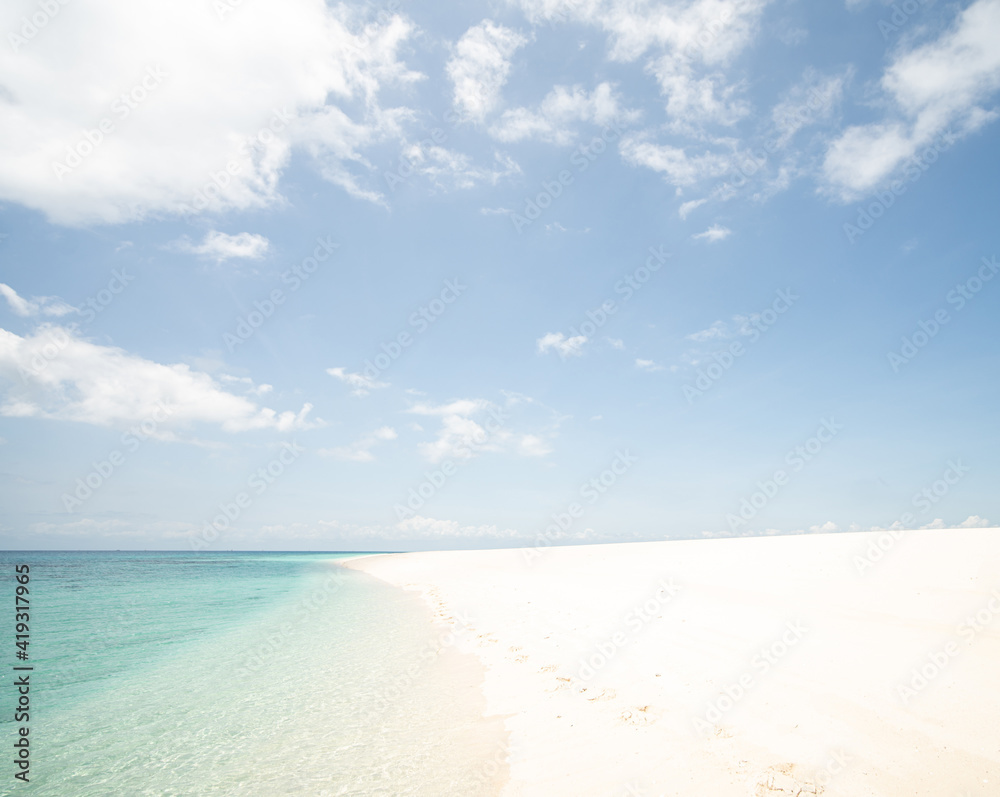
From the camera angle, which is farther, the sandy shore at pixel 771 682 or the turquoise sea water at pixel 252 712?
the turquoise sea water at pixel 252 712

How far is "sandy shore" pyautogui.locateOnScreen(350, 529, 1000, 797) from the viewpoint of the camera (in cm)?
526

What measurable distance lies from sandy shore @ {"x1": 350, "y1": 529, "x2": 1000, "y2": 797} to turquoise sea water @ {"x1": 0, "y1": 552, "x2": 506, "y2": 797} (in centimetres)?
114

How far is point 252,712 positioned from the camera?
8727 millimetres

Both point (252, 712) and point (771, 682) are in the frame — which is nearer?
point (771, 682)

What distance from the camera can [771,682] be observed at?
7.47 metres

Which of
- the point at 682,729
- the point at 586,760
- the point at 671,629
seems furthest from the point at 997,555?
the point at 586,760

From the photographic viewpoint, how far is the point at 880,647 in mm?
8266

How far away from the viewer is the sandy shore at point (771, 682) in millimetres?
5258

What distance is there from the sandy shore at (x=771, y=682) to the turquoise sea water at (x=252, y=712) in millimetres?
1136

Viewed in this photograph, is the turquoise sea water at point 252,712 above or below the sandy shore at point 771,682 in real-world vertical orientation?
below

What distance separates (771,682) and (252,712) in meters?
9.88

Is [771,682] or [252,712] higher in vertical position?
[771,682]

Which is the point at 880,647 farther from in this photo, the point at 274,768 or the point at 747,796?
the point at 274,768

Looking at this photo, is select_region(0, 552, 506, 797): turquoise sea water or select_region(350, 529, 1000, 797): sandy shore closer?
select_region(350, 529, 1000, 797): sandy shore
